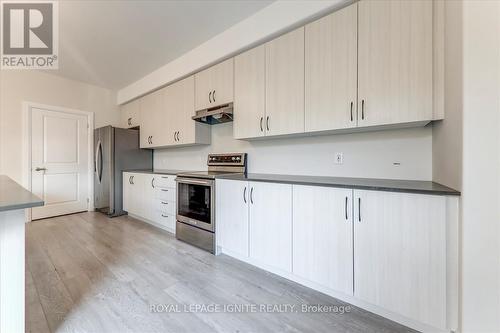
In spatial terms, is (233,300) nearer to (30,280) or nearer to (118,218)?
(30,280)

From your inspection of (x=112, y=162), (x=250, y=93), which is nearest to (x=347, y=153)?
(x=250, y=93)

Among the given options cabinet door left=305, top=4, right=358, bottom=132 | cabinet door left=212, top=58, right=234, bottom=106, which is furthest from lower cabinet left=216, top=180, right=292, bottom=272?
cabinet door left=212, top=58, right=234, bottom=106

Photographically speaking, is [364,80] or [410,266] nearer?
[410,266]

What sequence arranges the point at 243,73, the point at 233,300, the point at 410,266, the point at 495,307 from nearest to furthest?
the point at 495,307 < the point at 410,266 < the point at 233,300 < the point at 243,73

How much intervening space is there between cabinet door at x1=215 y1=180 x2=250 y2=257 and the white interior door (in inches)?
139

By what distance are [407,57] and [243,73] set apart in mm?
1573

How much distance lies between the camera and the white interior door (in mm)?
3768

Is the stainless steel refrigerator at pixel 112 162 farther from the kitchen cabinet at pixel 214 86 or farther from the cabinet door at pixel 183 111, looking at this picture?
the kitchen cabinet at pixel 214 86

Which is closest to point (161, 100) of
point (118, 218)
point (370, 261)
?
point (118, 218)

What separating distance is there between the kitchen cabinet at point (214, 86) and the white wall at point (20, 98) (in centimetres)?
287

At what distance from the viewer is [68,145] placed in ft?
13.6

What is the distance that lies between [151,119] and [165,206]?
5.68 ft

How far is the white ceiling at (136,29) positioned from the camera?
7.25 ft
